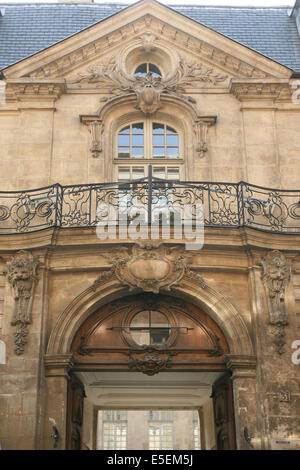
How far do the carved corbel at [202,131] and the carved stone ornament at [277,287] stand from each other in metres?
3.04

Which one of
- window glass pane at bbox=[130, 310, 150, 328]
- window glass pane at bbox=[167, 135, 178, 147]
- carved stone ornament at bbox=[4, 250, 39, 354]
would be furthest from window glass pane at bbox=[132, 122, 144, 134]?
window glass pane at bbox=[130, 310, 150, 328]

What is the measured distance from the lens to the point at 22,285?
36.6 ft

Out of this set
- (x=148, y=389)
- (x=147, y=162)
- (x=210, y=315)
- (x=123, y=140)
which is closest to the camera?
(x=210, y=315)

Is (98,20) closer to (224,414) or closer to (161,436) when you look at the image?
(224,414)

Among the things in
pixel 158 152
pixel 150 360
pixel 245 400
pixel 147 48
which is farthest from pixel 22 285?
pixel 147 48

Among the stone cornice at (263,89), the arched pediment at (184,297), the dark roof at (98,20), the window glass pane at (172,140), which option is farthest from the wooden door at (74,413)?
the dark roof at (98,20)

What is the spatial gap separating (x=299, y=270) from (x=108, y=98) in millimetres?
5541

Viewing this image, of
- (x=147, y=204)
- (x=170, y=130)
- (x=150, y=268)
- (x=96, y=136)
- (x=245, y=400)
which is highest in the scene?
(x=170, y=130)

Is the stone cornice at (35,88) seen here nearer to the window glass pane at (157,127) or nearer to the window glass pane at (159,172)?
the window glass pane at (157,127)

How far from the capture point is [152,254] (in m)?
11.2

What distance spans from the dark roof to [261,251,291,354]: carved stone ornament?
573cm

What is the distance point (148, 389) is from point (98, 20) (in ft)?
31.4

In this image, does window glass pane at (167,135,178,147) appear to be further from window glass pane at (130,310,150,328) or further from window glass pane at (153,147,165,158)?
window glass pane at (130,310,150,328)

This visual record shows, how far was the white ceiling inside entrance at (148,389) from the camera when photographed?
12938 millimetres
